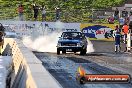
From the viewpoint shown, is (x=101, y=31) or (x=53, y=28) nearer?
(x=53, y=28)

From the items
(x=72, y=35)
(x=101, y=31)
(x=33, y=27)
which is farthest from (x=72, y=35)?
(x=101, y=31)

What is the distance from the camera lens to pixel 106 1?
5688 cm

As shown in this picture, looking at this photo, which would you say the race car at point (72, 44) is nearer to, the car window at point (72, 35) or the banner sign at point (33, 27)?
the car window at point (72, 35)

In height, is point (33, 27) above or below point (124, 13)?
below

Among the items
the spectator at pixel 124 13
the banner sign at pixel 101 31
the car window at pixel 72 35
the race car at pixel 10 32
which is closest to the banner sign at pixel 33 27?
the race car at pixel 10 32

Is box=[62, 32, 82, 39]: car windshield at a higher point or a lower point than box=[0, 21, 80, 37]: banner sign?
higher

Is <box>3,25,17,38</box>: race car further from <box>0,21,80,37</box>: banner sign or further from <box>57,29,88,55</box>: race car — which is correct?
<box>57,29,88,55</box>: race car

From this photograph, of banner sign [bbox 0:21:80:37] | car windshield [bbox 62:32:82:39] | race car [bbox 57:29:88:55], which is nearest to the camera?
race car [bbox 57:29:88:55]

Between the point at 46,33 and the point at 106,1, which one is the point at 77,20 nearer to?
the point at 46,33

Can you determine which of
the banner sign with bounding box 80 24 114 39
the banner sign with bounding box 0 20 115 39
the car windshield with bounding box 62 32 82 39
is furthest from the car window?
the banner sign with bounding box 80 24 114 39

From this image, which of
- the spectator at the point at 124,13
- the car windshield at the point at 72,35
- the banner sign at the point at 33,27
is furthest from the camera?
the spectator at the point at 124,13

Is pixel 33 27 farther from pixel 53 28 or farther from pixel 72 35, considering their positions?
pixel 72 35

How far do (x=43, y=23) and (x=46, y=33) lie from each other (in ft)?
4.02

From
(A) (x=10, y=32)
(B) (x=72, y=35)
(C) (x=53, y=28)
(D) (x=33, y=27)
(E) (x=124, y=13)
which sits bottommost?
(A) (x=10, y=32)
